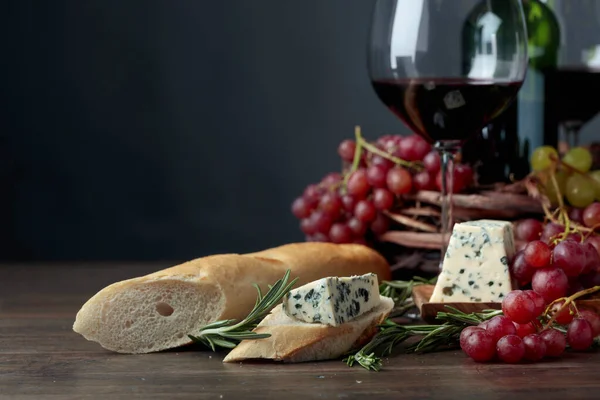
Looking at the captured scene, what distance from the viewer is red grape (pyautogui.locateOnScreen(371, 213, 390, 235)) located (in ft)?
5.21

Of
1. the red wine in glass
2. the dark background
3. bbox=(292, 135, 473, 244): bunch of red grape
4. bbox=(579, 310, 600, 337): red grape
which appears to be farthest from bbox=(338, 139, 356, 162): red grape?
the dark background

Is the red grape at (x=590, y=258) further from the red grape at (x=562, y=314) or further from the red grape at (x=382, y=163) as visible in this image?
the red grape at (x=382, y=163)

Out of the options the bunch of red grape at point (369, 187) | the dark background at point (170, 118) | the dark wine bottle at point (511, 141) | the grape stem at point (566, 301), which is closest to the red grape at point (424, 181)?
the bunch of red grape at point (369, 187)

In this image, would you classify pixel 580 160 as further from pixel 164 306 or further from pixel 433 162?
pixel 164 306

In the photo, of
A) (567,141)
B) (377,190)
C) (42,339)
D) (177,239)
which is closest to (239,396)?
(42,339)

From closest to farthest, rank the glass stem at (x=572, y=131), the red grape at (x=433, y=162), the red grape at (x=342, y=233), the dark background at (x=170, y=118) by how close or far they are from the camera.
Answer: the red grape at (x=433, y=162) → the red grape at (x=342, y=233) → the glass stem at (x=572, y=131) → the dark background at (x=170, y=118)

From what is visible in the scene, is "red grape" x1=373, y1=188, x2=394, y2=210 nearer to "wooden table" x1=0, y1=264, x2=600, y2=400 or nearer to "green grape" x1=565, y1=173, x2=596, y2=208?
"green grape" x1=565, y1=173, x2=596, y2=208

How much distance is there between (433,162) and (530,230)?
0.22 m

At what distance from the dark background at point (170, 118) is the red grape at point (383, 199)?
44.0 inches

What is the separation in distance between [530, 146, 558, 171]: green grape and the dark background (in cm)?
122

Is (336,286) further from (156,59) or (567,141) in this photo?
(156,59)

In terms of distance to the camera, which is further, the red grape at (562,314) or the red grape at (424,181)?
the red grape at (424,181)

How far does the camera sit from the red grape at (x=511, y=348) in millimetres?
1030

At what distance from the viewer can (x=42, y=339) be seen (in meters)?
1.20
